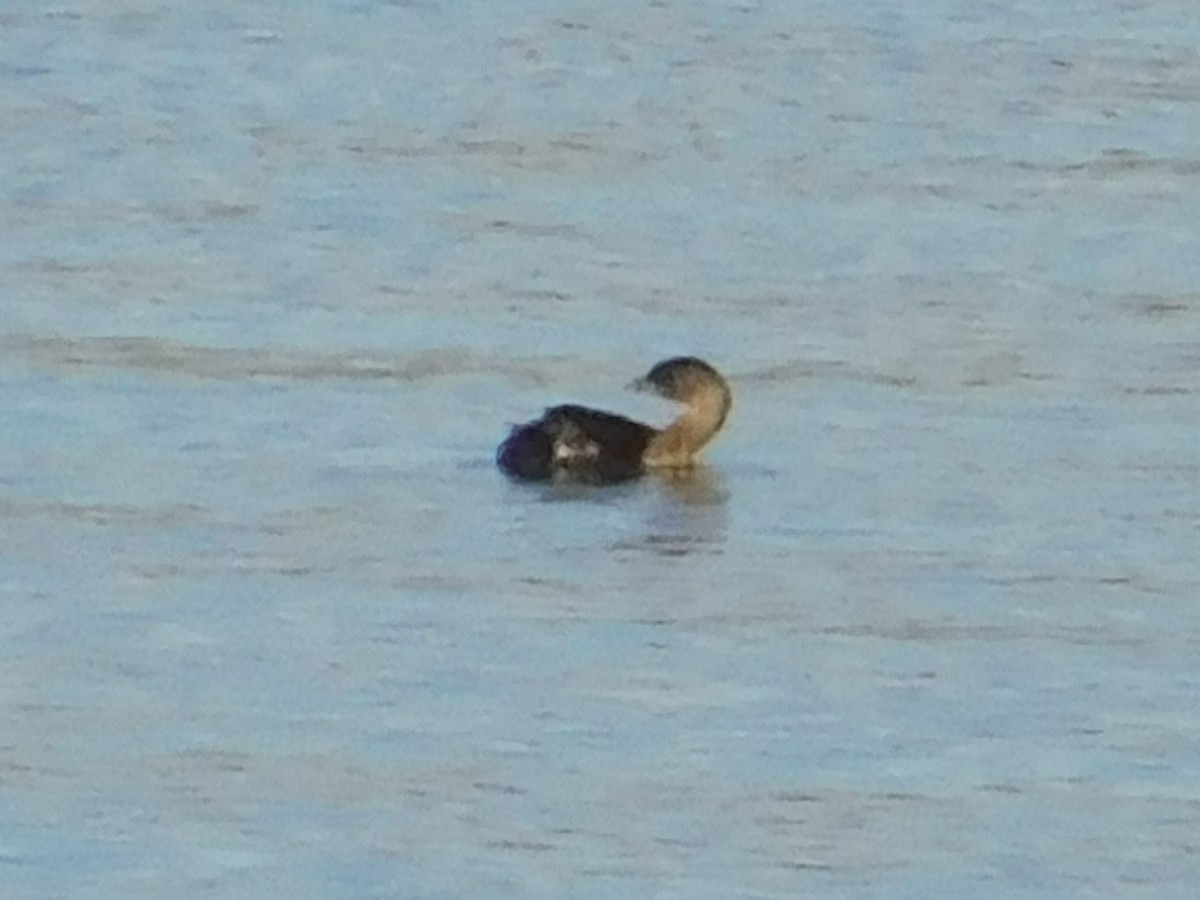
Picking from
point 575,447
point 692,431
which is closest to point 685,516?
point 575,447

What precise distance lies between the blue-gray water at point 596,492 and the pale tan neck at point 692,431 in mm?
87

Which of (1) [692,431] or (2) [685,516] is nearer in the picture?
(2) [685,516]

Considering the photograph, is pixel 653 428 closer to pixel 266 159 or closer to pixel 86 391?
pixel 86 391

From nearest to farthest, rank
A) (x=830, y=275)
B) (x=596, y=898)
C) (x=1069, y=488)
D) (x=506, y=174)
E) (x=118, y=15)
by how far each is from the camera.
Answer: (x=596, y=898), (x=1069, y=488), (x=830, y=275), (x=506, y=174), (x=118, y=15)

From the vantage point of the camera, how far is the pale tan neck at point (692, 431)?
34.9 feet

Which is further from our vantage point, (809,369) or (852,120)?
(852,120)

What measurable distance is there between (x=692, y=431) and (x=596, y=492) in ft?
0.95

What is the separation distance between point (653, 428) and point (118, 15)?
6.05 m

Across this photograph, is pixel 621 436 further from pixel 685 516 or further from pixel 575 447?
pixel 685 516

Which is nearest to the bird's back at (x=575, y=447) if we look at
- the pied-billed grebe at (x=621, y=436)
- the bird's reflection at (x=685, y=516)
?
the pied-billed grebe at (x=621, y=436)

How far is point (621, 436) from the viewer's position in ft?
34.8

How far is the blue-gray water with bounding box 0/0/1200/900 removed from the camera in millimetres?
7789

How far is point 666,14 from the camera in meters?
16.6

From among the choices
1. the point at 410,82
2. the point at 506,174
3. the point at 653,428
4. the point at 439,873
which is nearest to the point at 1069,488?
the point at 653,428
